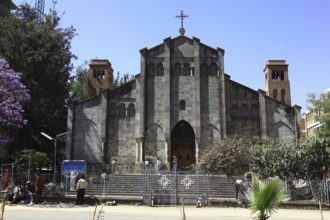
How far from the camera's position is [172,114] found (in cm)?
3475

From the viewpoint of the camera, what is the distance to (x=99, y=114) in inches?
1374

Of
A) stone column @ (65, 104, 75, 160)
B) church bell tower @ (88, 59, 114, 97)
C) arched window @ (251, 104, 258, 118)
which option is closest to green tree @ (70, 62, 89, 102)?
church bell tower @ (88, 59, 114, 97)

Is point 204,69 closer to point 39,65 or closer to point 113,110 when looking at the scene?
point 113,110

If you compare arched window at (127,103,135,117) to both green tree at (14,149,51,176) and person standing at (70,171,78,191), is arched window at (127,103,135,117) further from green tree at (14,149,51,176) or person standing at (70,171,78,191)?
person standing at (70,171,78,191)

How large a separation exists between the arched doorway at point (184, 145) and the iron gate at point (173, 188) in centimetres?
1062

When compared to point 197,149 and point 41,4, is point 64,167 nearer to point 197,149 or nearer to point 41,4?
point 197,149

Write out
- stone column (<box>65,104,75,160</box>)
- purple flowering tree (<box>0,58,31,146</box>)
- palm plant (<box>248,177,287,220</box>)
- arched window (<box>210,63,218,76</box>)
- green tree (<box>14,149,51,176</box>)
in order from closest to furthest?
palm plant (<box>248,177,287,220</box>), purple flowering tree (<box>0,58,31,146</box>), green tree (<box>14,149,51,176</box>), stone column (<box>65,104,75,160</box>), arched window (<box>210,63,218,76</box>)

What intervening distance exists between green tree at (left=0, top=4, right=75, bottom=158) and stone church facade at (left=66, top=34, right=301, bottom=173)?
242 inches

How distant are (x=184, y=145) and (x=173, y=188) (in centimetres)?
1171

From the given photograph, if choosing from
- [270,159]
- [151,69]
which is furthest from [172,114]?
[270,159]

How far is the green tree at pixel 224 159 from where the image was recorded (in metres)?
27.0

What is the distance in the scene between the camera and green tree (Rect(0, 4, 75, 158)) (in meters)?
36.8

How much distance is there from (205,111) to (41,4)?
49324 millimetres

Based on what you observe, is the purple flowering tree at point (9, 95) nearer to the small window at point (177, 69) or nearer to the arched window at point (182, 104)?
the arched window at point (182, 104)
